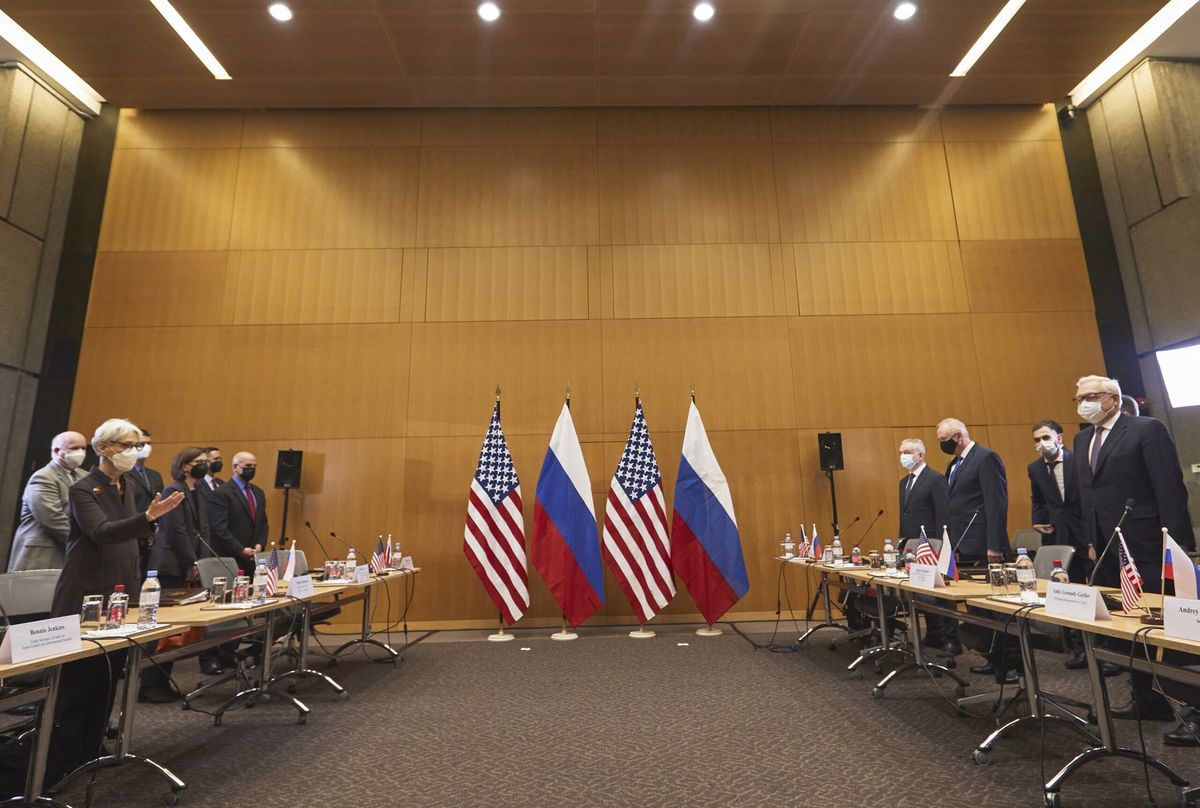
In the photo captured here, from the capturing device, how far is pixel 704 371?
21.2ft

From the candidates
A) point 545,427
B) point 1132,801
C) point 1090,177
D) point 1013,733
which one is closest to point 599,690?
point 1013,733

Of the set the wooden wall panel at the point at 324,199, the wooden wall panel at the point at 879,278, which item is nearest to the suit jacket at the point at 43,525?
the wooden wall panel at the point at 324,199

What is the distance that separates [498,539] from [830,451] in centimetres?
324

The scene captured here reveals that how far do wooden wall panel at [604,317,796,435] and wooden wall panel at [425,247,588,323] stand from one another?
588mm

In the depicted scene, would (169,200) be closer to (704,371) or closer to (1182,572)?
(704,371)

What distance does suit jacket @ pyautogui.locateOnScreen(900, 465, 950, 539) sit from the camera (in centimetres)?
413

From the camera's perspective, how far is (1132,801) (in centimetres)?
204

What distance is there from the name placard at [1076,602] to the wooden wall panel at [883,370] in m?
4.30

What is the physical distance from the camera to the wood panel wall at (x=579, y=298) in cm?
622

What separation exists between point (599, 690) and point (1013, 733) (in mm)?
2039

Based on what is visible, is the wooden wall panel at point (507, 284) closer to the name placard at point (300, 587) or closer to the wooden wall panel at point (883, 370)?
the wooden wall panel at point (883, 370)

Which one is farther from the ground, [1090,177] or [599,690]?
[1090,177]

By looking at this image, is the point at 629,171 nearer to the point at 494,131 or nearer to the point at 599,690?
the point at 494,131

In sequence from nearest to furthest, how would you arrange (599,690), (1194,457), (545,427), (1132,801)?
(1132,801) < (599,690) < (1194,457) < (545,427)
